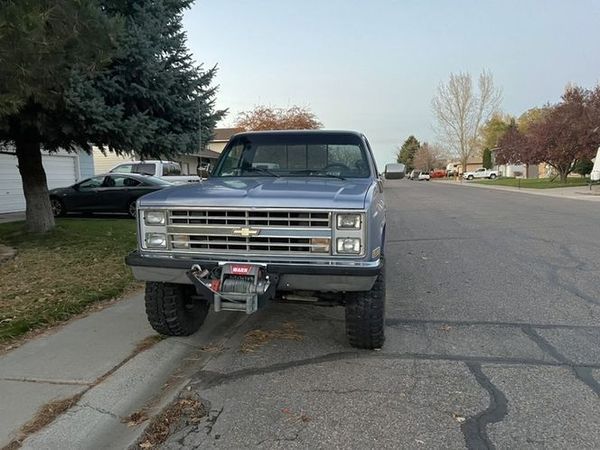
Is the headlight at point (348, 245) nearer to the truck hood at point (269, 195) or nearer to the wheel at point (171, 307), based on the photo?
the truck hood at point (269, 195)

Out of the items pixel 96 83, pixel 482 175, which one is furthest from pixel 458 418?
pixel 482 175

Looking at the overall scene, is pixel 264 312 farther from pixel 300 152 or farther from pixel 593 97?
pixel 593 97

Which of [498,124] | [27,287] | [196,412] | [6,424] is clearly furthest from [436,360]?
[498,124]

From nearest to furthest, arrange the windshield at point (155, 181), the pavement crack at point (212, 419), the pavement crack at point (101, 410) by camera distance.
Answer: the pavement crack at point (212, 419), the pavement crack at point (101, 410), the windshield at point (155, 181)

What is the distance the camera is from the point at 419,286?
7035 mm

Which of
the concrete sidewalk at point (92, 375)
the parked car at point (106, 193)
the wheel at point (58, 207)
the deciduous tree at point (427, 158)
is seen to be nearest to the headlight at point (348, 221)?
the concrete sidewalk at point (92, 375)

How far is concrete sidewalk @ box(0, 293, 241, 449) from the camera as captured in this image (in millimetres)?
3201

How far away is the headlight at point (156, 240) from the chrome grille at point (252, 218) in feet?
0.50

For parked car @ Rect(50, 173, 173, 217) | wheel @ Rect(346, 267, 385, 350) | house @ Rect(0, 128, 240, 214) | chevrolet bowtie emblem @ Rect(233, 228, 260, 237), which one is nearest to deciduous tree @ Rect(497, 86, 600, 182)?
house @ Rect(0, 128, 240, 214)

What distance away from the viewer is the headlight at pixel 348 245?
3.83m

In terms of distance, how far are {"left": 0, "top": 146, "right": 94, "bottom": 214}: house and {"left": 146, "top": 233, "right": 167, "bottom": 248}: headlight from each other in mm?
13237

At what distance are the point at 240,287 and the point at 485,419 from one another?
76.1 inches

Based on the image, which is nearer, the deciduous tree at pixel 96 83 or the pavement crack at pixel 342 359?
the pavement crack at pixel 342 359

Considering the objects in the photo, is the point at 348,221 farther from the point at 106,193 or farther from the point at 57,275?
the point at 106,193
